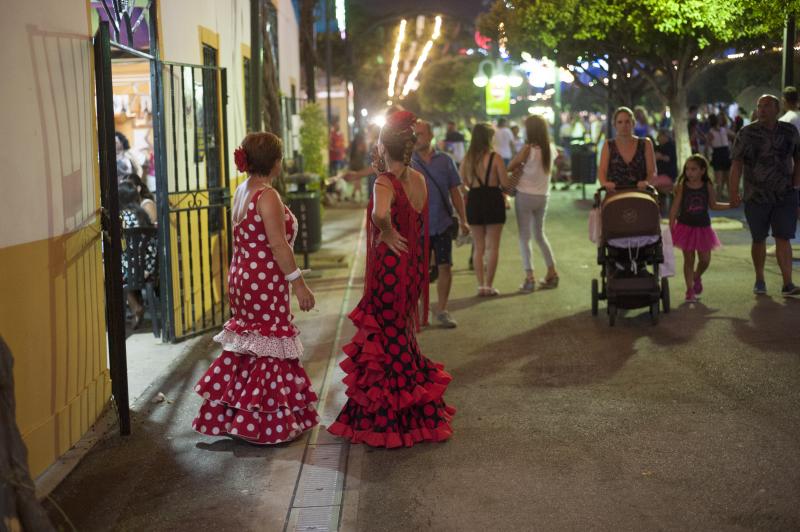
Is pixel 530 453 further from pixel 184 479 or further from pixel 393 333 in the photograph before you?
pixel 184 479

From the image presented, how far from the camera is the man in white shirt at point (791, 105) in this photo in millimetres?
12070

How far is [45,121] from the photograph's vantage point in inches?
232

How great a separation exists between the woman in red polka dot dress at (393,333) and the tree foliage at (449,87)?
186ft

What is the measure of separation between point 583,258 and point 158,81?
7.11m

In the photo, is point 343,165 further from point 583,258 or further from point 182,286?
point 182,286

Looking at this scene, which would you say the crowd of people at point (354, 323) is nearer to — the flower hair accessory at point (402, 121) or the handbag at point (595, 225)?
the flower hair accessory at point (402, 121)

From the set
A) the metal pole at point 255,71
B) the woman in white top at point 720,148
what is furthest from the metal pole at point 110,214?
the woman in white top at point 720,148

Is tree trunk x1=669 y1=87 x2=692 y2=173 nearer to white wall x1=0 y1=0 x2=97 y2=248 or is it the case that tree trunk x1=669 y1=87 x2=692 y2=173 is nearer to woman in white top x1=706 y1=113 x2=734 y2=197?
woman in white top x1=706 y1=113 x2=734 y2=197

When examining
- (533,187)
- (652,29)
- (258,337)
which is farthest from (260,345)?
A: (652,29)

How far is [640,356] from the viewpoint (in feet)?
27.0

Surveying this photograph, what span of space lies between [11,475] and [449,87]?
7125 centimetres

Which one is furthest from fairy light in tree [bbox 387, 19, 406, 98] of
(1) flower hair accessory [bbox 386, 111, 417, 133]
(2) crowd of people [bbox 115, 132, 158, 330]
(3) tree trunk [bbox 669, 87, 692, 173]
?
(1) flower hair accessory [bbox 386, 111, 417, 133]

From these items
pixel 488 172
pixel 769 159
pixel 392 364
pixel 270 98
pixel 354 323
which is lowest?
pixel 392 364

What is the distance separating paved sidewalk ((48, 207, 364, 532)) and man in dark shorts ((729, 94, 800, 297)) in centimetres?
501
